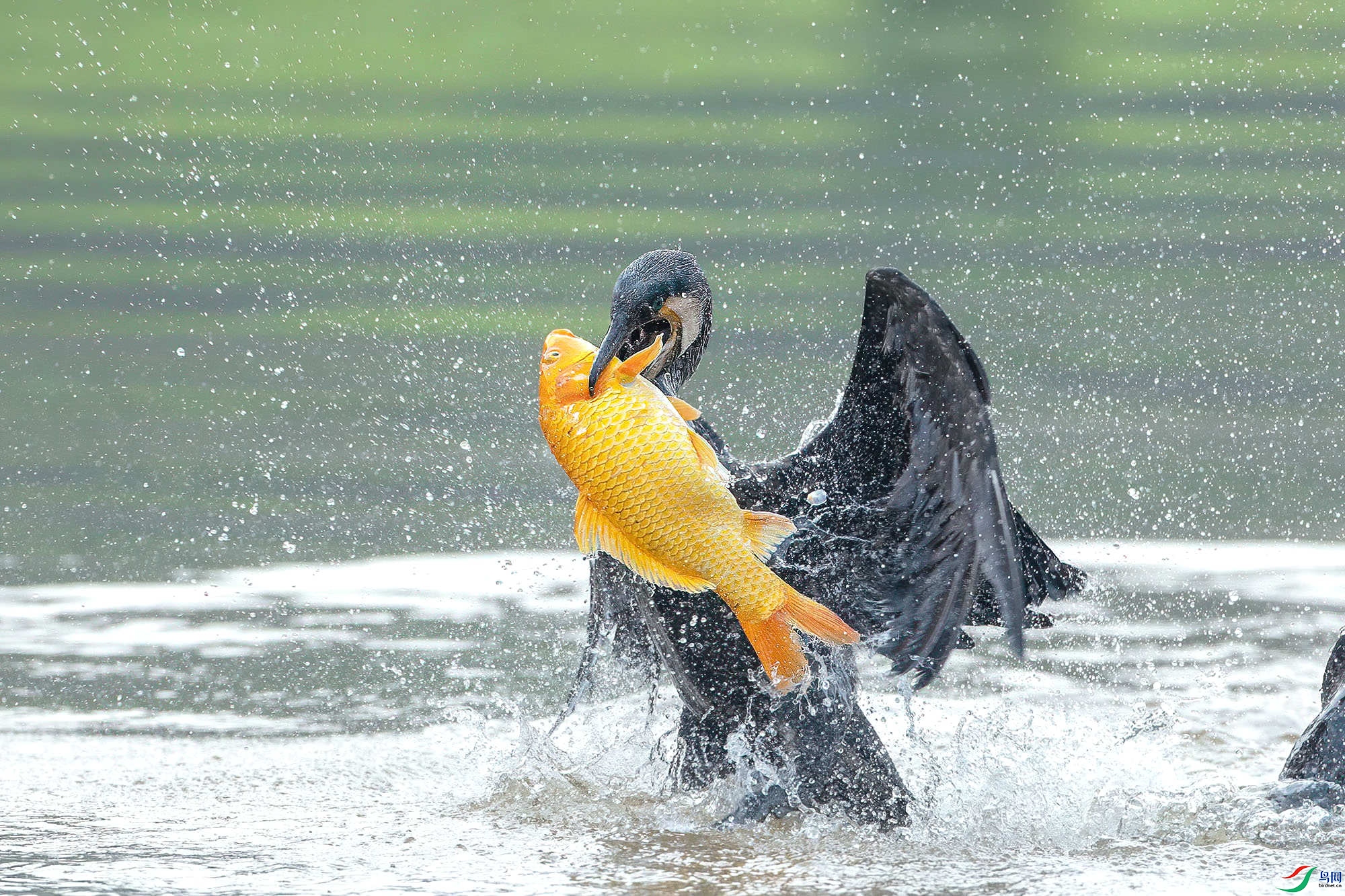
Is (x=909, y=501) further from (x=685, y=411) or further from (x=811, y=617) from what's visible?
(x=685, y=411)

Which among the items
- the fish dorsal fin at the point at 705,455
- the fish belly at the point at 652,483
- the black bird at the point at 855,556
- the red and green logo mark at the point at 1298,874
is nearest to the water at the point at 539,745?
the red and green logo mark at the point at 1298,874

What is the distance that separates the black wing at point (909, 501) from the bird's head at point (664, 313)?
347 mm

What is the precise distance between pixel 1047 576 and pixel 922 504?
1.17ft

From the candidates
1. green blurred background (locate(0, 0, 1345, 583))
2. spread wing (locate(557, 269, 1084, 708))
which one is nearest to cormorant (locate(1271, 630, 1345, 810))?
spread wing (locate(557, 269, 1084, 708))

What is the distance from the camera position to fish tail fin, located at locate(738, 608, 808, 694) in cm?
362

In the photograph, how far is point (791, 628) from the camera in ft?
12.0

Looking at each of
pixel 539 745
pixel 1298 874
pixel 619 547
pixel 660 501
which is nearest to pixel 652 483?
pixel 660 501

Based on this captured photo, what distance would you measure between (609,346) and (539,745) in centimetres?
110

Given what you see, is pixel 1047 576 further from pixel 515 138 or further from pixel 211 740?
pixel 515 138

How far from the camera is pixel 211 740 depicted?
4.67 metres

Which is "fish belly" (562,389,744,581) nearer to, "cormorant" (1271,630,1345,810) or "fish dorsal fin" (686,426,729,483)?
"fish dorsal fin" (686,426,729,483)

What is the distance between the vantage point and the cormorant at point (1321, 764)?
3873mm

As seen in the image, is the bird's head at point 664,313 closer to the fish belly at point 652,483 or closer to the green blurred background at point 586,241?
the fish belly at point 652,483

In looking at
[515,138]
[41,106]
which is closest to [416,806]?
[515,138]
